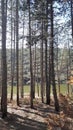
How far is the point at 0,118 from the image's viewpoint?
628 inches

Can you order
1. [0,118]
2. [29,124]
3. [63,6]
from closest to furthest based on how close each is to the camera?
[29,124] < [0,118] < [63,6]

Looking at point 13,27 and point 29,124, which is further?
point 13,27

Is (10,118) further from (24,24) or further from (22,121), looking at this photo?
(24,24)

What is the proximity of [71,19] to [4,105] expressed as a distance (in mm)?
8229

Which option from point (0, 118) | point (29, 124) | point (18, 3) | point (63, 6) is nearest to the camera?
point (29, 124)

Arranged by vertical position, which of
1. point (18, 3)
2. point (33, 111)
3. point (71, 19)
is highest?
point (18, 3)

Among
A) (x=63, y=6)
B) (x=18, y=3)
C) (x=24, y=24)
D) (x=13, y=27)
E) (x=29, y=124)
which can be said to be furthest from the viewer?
(x=24, y=24)

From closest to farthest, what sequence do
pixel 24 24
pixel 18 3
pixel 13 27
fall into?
1. pixel 18 3
2. pixel 13 27
3. pixel 24 24

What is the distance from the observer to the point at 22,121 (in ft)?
51.1

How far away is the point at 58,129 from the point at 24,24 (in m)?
23.1

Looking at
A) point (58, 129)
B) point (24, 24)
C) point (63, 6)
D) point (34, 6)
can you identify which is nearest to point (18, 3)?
point (34, 6)

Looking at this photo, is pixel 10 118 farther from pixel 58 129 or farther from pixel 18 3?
pixel 18 3

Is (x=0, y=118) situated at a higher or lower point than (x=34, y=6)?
lower

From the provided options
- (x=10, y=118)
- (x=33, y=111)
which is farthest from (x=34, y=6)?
(x=10, y=118)
